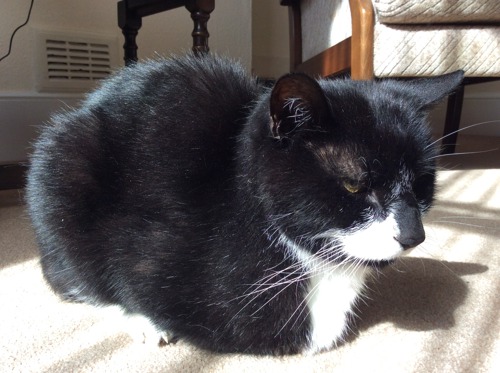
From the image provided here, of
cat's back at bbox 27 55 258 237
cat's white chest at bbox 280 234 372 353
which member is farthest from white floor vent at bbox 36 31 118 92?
cat's white chest at bbox 280 234 372 353

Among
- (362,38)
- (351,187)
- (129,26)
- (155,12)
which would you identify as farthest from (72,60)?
(351,187)

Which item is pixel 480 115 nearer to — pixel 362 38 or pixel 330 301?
pixel 362 38

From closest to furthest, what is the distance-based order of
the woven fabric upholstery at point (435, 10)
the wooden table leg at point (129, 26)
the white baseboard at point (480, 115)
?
the woven fabric upholstery at point (435, 10)
the wooden table leg at point (129, 26)
the white baseboard at point (480, 115)

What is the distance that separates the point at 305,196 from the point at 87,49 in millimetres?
1567

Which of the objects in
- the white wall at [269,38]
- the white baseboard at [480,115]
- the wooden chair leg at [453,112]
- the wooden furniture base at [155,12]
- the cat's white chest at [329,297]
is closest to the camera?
the cat's white chest at [329,297]

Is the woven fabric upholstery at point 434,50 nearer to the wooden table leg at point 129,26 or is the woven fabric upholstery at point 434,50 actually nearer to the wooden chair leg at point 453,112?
the wooden chair leg at point 453,112

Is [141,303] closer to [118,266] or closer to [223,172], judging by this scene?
[118,266]

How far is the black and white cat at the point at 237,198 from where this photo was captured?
1.87 feet

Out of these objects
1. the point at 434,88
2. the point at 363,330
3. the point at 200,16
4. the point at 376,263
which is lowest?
the point at 363,330

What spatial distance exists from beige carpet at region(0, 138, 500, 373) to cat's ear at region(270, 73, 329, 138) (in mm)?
297

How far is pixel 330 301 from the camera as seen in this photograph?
0.66m

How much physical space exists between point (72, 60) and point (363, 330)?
1.56m

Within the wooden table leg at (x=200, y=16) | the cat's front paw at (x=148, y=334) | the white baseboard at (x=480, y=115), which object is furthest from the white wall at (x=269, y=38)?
the cat's front paw at (x=148, y=334)

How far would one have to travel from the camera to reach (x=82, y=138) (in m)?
0.73
